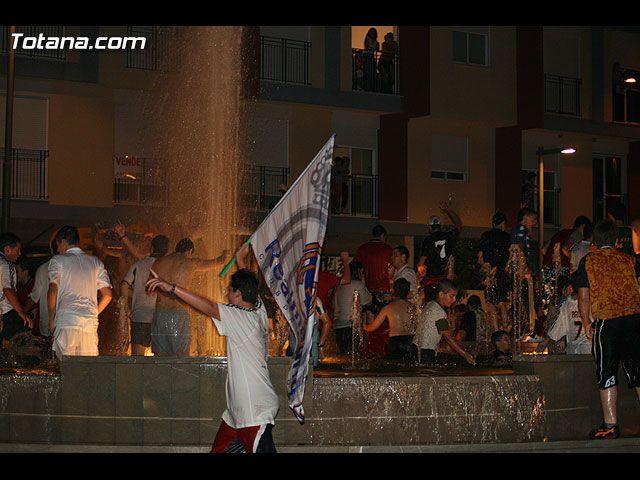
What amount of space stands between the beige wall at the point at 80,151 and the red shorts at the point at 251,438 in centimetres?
2133

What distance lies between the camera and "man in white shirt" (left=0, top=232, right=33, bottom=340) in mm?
10867

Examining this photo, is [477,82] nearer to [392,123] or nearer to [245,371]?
[392,123]

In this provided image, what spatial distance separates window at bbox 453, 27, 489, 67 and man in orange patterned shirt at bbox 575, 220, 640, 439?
2349 centimetres

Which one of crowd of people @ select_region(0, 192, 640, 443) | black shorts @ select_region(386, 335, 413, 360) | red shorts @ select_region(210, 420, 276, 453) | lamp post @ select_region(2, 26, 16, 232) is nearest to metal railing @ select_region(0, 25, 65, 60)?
lamp post @ select_region(2, 26, 16, 232)

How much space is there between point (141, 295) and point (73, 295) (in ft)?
6.85

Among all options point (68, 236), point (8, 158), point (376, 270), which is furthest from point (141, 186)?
point (68, 236)

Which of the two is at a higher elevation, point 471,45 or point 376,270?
point 471,45

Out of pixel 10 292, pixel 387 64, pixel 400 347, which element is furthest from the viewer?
pixel 387 64

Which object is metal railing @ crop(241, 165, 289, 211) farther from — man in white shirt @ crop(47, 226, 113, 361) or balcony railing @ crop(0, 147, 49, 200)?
man in white shirt @ crop(47, 226, 113, 361)

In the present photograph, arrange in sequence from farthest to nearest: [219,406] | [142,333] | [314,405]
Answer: [142,333] → [314,405] → [219,406]

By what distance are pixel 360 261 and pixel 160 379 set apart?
7.11 meters

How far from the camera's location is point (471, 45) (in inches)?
1304

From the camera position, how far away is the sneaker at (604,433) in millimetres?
9641

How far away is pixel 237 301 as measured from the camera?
7.21m
